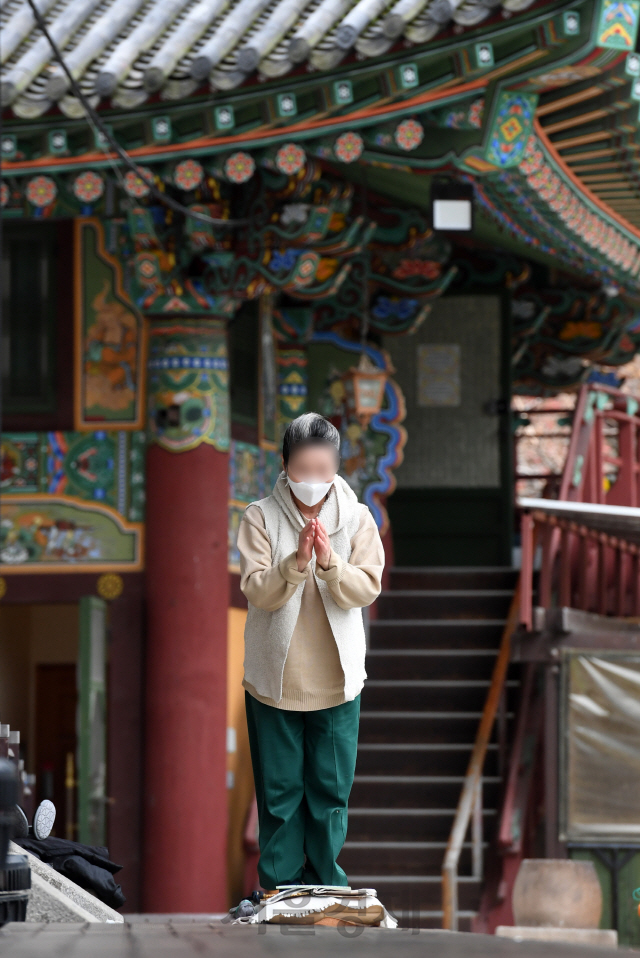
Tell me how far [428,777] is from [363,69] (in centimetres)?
466

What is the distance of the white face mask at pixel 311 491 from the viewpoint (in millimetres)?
4723

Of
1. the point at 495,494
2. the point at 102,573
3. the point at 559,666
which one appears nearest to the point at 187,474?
the point at 102,573

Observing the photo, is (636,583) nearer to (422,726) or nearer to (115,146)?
(422,726)

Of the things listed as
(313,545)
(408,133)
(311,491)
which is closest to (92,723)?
(408,133)

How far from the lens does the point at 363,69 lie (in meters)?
8.87

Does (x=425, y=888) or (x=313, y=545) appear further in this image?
(x=425, y=888)

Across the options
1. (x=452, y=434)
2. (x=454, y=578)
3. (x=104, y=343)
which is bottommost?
(x=454, y=578)

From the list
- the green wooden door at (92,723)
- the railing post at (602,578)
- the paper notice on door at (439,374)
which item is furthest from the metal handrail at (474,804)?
the paper notice on door at (439,374)

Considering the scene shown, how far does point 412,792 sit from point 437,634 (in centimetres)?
133

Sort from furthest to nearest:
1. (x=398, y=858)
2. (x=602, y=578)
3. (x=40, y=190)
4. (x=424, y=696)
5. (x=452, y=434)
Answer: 1. (x=452, y=434)
2. (x=424, y=696)
3. (x=398, y=858)
4. (x=602, y=578)
5. (x=40, y=190)

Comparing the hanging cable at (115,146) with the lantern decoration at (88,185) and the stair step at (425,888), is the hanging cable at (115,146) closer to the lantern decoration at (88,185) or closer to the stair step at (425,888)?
the lantern decoration at (88,185)

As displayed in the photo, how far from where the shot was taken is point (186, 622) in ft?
33.7

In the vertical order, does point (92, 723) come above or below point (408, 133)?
A: below

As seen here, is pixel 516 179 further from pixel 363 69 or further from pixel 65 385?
pixel 65 385
